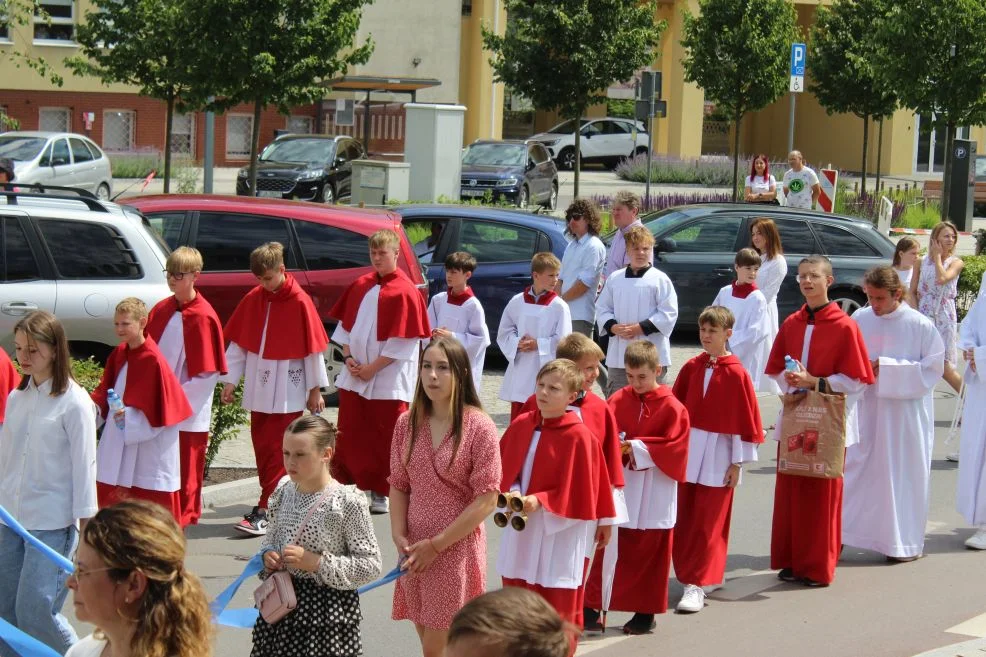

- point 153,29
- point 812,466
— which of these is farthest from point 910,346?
point 153,29

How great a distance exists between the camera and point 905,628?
784 cm

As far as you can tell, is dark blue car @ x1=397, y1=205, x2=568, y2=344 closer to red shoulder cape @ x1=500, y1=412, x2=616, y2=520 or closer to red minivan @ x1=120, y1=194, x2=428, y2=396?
red minivan @ x1=120, y1=194, x2=428, y2=396

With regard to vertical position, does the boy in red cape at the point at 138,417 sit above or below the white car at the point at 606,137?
below

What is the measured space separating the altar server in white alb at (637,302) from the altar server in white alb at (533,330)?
0.56m

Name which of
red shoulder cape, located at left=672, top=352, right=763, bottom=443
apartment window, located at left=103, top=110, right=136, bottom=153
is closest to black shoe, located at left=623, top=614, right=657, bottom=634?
red shoulder cape, located at left=672, top=352, right=763, bottom=443

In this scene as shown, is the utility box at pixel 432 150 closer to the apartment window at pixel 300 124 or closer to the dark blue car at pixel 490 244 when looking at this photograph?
the dark blue car at pixel 490 244

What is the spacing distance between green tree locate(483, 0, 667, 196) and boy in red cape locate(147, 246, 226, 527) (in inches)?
868

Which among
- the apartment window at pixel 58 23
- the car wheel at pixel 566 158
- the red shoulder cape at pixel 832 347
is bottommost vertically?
the red shoulder cape at pixel 832 347

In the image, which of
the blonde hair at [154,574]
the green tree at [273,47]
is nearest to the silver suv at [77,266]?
A: the blonde hair at [154,574]

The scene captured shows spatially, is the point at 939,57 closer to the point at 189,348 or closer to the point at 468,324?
the point at 468,324

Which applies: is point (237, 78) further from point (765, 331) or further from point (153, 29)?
point (765, 331)

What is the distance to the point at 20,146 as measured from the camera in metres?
28.8

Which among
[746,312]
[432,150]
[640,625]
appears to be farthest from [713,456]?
[432,150]

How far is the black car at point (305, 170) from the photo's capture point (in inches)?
1168
